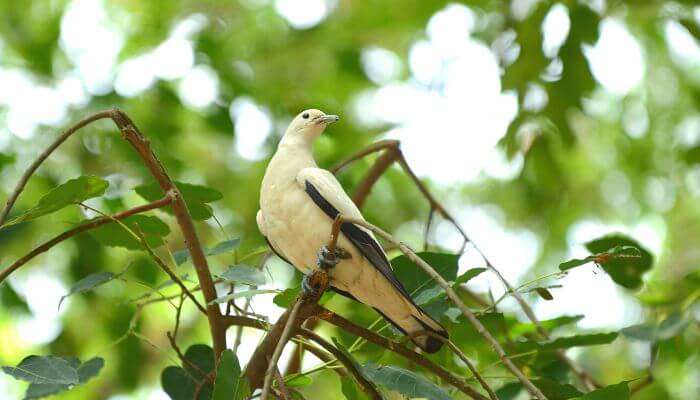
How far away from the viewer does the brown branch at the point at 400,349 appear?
2.43 meters

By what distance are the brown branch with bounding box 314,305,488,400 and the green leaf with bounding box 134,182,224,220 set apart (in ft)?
1.83

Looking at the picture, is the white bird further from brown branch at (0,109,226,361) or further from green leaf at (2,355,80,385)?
green leaf at (2,355,80,385)

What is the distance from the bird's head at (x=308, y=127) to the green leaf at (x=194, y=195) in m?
0.68

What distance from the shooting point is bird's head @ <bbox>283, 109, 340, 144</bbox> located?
3.56 m

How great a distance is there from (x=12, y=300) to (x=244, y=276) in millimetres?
2609

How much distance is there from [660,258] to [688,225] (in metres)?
0.61

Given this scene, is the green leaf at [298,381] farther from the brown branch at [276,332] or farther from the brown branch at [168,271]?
the brown branch at [168,271]

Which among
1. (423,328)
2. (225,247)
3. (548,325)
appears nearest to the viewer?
(225,247)

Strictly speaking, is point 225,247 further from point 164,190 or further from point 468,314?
point 468,314

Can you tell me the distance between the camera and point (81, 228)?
8.52ft

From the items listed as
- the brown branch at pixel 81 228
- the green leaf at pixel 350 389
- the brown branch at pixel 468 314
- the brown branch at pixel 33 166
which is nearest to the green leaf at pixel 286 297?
the green leaf at pixel 350 389

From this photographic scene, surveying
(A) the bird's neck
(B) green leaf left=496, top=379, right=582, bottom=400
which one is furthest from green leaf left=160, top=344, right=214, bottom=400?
(B) green leaf left=496, top=379, right=582, bottom=400

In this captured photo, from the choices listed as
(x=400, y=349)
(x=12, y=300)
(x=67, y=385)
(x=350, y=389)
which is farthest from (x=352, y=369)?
(x=12, y=300)

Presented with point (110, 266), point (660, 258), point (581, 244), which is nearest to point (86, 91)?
point (110, 266)
